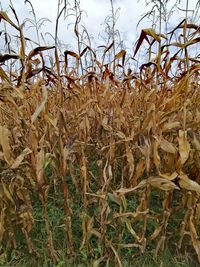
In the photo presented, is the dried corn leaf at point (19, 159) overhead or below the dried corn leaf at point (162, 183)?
overhead

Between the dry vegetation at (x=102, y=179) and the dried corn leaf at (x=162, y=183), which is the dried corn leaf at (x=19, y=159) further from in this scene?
the dried corn leaf at (x=162, y=183)

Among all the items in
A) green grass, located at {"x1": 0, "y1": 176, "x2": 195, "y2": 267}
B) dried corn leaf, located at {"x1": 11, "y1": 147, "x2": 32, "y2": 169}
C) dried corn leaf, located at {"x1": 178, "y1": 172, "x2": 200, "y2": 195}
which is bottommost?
green grass, located at {"x1": 0, "y1": 176, "x2": 195, "y2": 267}

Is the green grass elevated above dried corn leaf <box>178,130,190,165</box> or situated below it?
below

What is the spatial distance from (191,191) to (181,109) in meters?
0.37

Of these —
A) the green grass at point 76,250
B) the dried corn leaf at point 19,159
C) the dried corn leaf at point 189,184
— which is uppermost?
the dried corn leaf at point 19,159

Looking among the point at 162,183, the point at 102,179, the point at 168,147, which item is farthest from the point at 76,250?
the point at 168,147

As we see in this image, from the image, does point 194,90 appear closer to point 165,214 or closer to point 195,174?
point 195,174

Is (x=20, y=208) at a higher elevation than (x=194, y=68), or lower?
lower

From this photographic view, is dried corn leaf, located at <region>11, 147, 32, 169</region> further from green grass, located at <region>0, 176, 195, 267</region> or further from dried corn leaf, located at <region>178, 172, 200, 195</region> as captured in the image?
dried corn leaf, located at <region>178, 172, 200, 195</region>

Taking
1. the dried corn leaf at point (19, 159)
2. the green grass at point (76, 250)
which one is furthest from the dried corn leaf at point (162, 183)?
the dried corn leaf at point (19, 159)

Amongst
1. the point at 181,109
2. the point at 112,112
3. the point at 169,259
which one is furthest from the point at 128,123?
the point at 169,259

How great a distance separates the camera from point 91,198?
1781 mm

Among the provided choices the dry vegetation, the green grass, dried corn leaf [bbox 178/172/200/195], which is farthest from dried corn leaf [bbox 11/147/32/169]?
dried corn leaf [bbox 178/172/200/195]

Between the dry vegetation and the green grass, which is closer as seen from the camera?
the dry vegetation
